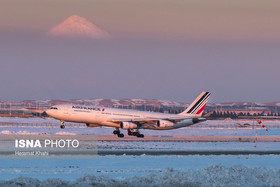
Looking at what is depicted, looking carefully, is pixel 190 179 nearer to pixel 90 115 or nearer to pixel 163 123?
pixel 90 115

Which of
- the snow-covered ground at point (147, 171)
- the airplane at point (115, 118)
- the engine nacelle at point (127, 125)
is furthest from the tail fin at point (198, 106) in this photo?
the snow-covered ground at point (147, 171)

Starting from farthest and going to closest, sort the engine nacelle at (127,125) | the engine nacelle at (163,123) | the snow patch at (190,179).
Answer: the engine nacelle at (163,123) < the engine nacelle at (127,125) < the snow patch at (190,179)

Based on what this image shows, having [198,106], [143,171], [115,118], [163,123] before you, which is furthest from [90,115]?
[143,171]

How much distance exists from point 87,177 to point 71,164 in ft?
34.7

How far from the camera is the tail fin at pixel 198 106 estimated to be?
83000 mm

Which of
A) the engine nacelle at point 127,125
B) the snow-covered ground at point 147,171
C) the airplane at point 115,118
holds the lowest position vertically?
the snow-covered ground at point 147,171

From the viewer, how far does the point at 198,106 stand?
83.4 metres

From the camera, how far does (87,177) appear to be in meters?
25.0

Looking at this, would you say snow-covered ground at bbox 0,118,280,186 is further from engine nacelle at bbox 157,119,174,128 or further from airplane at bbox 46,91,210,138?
engine nacelle at bbox 157,119,174,128

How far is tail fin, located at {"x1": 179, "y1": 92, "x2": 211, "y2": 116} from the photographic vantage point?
83.0 metres

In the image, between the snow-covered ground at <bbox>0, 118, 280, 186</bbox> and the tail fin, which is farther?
the tail fin

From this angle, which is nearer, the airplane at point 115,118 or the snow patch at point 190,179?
the snow patch at point 190,179

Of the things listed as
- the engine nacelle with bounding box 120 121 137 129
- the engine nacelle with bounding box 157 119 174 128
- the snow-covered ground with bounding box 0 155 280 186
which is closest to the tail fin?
the engine nacelle with bounding box 157 119 174 128

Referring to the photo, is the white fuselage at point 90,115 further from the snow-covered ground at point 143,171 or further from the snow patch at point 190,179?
the snow patch at point 190,179
